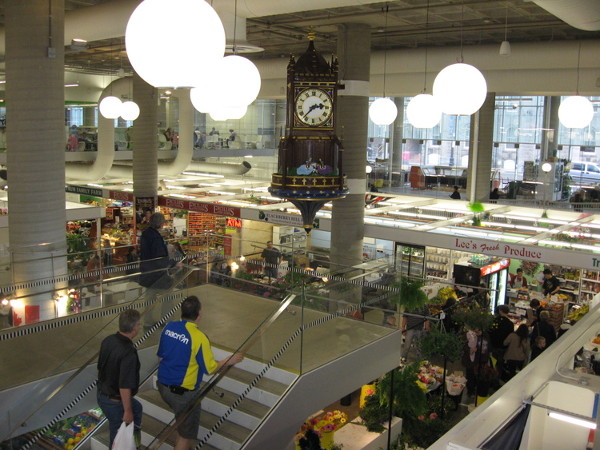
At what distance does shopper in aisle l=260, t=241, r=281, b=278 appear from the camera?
8656mm

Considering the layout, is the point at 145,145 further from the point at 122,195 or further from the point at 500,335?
the point at 500,335

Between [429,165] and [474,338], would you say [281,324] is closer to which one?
[474,338]

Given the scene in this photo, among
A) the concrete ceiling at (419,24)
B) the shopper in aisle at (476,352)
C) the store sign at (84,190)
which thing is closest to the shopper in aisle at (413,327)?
the shopper in aisle at (476,352)

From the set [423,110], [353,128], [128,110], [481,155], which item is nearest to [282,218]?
[353,128]

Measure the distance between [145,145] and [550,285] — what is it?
9.87 meters

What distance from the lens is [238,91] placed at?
4254mm

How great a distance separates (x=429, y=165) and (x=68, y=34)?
1910cm

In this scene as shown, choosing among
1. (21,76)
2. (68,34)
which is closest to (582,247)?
(21,76)

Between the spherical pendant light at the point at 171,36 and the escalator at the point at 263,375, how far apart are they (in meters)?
3.06

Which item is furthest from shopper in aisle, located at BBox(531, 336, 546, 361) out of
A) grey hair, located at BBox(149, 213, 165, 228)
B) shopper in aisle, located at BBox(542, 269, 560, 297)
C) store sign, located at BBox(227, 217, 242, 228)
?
store sign, located at BBox(227, 217, 242, 228)

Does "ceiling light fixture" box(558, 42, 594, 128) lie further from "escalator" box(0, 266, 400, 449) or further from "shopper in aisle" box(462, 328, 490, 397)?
"escalator" box(0, 266, 400, 449)

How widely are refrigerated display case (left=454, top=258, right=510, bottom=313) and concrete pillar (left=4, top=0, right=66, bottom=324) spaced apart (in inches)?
312

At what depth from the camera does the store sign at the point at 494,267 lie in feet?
44.2

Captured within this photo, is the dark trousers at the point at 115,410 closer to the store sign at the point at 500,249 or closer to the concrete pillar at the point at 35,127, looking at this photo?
the concrete pillar at the point at 35,127
